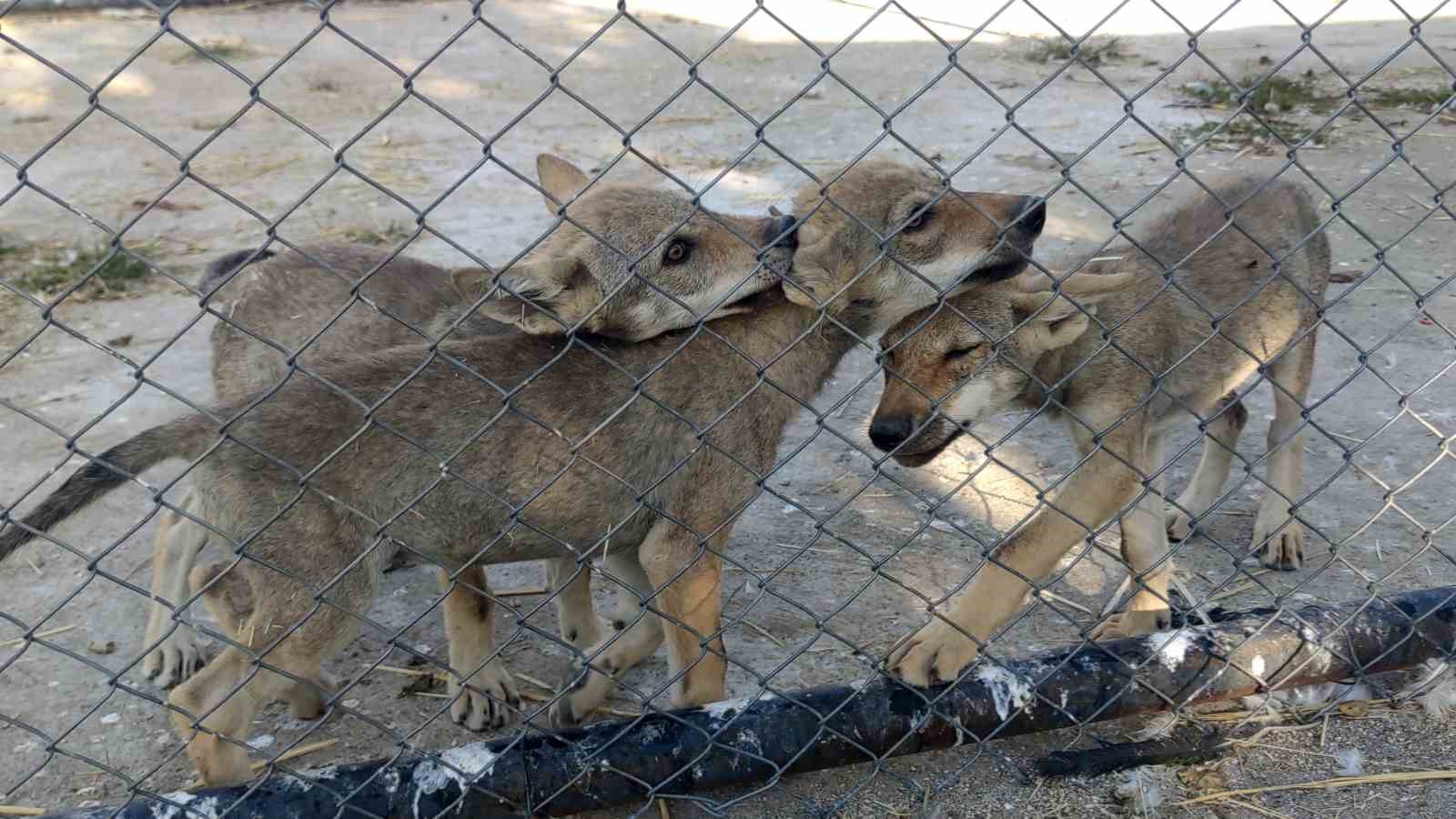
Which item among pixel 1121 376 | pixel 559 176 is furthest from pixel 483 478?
pixel 1121 376

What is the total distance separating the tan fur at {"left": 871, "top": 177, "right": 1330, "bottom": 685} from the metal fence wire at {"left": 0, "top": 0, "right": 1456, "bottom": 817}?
2 centimetres

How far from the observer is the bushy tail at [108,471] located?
291 cm

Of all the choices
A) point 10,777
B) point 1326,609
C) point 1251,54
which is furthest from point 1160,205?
point 10,777

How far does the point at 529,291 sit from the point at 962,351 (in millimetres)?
1369

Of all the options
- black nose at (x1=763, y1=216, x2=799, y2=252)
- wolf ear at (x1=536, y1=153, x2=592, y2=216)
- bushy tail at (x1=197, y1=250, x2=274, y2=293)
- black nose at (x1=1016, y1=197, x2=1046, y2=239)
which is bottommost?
bushy tail at (x1=197, y1=250, x2=274, y2=293)

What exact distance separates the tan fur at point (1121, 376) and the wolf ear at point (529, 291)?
1037mm

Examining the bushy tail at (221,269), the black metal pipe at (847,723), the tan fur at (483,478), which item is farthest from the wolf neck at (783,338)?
the bushy tail at (221,269)

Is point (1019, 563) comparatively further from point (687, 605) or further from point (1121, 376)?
point (687, 605)

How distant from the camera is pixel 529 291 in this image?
152 inches

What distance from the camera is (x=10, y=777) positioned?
11.9ft

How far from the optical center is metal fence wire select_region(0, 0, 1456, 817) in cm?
332

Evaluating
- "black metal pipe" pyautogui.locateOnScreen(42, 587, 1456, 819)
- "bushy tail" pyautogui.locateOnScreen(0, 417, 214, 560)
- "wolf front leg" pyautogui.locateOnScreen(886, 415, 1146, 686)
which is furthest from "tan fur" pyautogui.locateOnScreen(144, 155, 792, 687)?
"wolf front leg" pyautogui.locateOnScreen(886, 415, 1146, 686)

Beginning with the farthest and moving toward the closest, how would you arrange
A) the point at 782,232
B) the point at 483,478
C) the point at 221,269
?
the point at 221,269, the point at 782,232, the point at 483,478

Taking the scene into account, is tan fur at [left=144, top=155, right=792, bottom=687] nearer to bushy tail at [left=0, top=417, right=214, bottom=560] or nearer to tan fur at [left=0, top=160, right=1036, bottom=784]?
tan fur at [left=0, top=160, right=1036, bottom=784]
